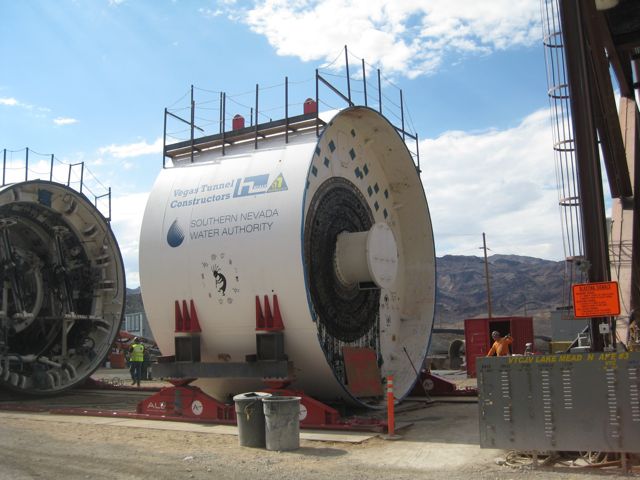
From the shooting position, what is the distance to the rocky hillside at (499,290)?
9356cm

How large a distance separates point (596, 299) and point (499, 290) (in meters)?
98.8

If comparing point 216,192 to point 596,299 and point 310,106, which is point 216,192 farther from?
point 596,299

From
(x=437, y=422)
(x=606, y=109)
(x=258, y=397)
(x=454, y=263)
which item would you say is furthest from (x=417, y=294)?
(x=454, y=263)

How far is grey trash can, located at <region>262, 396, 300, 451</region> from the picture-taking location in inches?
352

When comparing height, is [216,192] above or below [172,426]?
above

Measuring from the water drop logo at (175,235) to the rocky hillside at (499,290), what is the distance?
74058 mm

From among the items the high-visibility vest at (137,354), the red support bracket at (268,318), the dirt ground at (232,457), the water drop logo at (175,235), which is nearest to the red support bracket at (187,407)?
the dirt ground at (232,457)

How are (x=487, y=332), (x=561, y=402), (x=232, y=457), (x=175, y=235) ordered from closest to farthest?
(x=561, y=402), (x=232, y=457), (x=175, y=235), (x=487, y=332)

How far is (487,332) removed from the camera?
73.5 ft

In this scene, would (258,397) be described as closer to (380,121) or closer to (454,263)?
(380,121)

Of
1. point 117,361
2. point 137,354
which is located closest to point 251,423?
point 137,354

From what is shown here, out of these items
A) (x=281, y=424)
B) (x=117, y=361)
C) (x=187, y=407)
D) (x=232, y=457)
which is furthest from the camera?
(x=117, y=361)

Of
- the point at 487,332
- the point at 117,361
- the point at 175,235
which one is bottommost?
the point at 117,361

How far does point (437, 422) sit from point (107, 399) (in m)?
9.01
